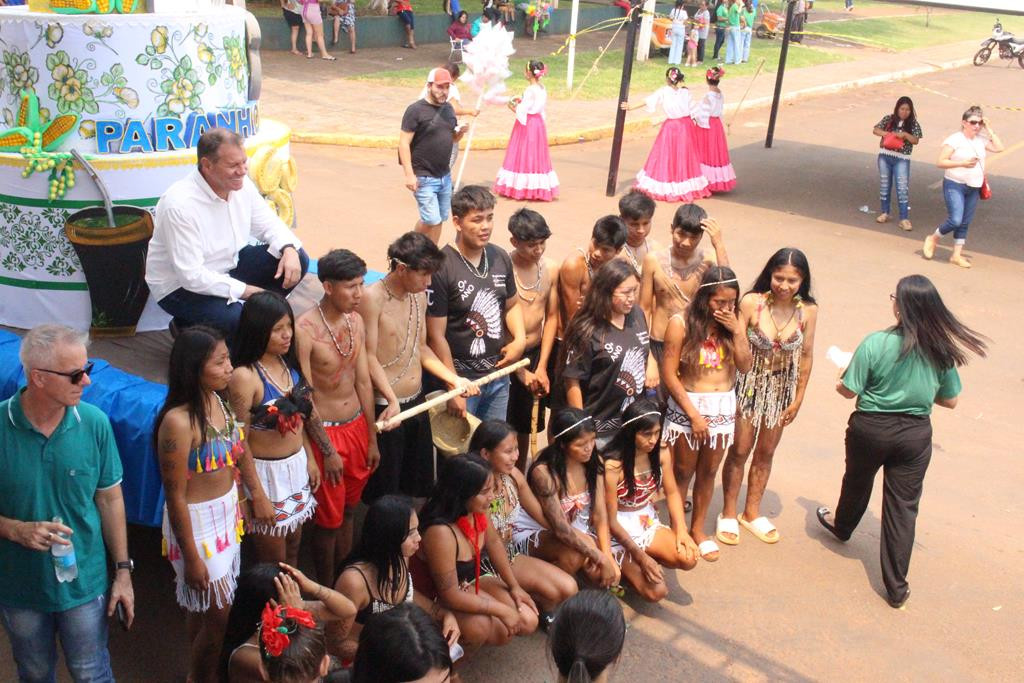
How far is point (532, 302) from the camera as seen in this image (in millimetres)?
5277

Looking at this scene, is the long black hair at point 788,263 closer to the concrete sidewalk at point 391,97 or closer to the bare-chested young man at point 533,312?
the bare-chested young man at point 533,312

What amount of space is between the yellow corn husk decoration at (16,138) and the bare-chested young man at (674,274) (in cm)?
310

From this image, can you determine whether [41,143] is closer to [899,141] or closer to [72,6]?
[72,6]

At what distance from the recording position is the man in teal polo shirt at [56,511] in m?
3.20

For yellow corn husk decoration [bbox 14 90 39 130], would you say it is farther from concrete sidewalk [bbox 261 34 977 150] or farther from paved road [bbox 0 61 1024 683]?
concrete sidewalk [bbox 261 34 977 150]

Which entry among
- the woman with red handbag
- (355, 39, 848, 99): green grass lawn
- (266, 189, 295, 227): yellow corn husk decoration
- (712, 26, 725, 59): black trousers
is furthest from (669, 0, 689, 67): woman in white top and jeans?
(266, 189, 295, 227): yellow corn husk decoration

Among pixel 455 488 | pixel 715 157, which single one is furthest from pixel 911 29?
pixel 455 488

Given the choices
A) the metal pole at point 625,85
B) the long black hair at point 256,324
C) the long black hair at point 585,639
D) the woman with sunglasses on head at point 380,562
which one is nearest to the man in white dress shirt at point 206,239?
the long black hair at point 256,324

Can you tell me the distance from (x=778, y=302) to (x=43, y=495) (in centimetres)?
350

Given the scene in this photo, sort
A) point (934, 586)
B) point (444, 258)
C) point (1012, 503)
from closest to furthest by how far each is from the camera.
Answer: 1. point (444, 258)
2. point (934, 586)
3. point (1012, 503)

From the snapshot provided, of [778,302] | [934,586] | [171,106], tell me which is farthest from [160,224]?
[934,586]

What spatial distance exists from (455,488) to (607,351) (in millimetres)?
1198

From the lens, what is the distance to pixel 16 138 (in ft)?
15.4

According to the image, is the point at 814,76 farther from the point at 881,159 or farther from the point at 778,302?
the point at 778,302
